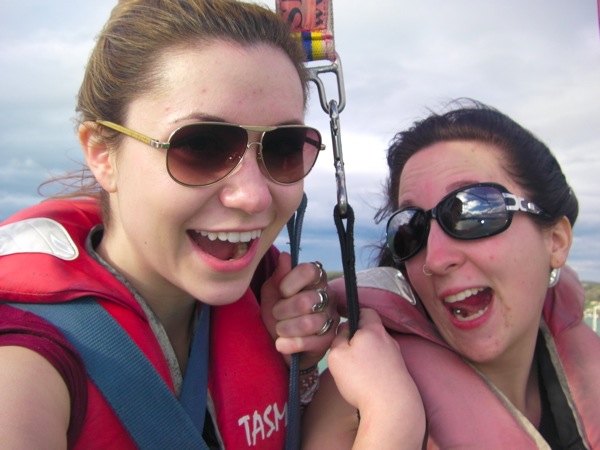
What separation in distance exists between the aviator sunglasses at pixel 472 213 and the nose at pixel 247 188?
86 centimetres

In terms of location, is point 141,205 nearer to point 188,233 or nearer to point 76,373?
point 188,233

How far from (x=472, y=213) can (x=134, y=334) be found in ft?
4.43

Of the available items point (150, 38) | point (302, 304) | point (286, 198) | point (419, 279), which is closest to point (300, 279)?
point (302, 304)

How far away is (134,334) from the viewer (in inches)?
71.2

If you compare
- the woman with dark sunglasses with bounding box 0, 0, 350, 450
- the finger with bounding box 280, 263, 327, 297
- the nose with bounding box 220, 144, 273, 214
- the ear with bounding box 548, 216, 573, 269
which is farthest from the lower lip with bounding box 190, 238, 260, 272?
the ear with bounding box 548, 216, 573, 269

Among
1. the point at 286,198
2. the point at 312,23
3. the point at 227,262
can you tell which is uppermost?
the point at 312,23

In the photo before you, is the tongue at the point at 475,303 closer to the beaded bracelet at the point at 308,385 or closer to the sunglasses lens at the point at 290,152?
the beaded bracelet at the point at 308,385

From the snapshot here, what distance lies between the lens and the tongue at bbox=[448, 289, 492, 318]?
231 cm

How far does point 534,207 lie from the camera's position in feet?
7.86

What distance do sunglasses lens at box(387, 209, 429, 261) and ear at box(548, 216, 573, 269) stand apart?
1.91ft

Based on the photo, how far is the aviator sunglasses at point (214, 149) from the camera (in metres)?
1.67

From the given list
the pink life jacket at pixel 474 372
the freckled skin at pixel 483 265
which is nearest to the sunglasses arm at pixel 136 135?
the pink life jacket at pixel 474 372

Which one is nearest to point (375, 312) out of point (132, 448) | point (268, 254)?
point (268, 254)

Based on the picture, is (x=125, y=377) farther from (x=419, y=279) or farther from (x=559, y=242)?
(x=559, y=242)
